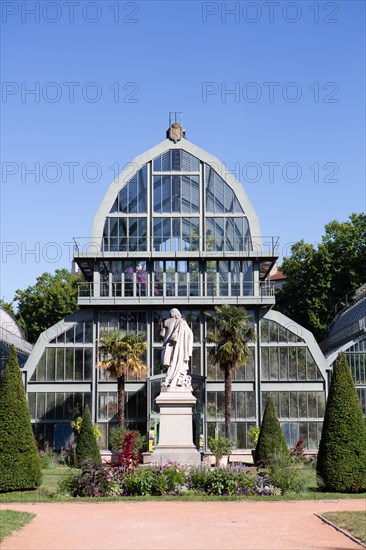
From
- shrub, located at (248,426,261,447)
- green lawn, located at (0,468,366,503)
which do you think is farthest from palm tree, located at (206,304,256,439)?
green lawn, located at (0,468,366,503)

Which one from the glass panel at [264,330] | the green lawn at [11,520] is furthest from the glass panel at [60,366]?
the green lawn at [11,520]

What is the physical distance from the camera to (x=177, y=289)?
177 feet

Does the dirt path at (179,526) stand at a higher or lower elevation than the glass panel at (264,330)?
lower

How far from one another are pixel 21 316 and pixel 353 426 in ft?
186

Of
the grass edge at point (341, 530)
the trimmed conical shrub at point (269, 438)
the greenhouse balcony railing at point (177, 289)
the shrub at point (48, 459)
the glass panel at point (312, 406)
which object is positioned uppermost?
the greenhouse balcony railing at point (177, 289)

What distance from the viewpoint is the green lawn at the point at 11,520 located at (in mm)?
17905

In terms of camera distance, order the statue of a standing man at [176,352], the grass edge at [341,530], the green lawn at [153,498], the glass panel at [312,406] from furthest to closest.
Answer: the glass panel at [312,406] → the statue of a standing man at [176,352] → the green lawn at [153,498] → the grass edge at [341,530]

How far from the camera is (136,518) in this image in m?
20.5

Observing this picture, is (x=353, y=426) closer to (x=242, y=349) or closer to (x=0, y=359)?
(x=242, y=349)

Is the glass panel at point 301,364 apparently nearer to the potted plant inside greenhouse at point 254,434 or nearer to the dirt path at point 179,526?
the potted plant inside greenhouse at point 254,434

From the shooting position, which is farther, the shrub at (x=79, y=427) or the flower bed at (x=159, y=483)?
the shrub at (x=79, y=427)

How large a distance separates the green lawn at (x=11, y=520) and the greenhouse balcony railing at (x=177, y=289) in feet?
108

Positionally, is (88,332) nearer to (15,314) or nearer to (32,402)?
(32,402)

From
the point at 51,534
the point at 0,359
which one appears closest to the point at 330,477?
the point at 51,534
